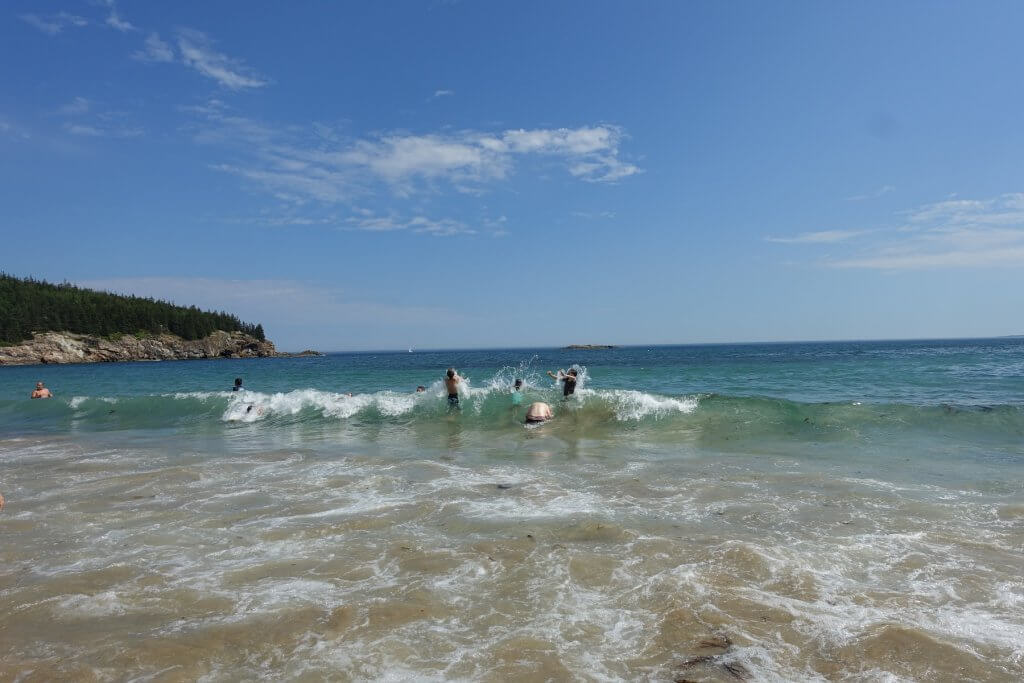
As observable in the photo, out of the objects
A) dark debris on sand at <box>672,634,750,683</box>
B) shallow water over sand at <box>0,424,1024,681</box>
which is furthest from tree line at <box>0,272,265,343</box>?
dark debris on sand at <box>672,634,750,683</box>

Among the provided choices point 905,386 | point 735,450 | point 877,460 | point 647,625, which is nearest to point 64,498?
point 647,625

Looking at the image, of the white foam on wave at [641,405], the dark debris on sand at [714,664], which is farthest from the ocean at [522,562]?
the white foam on wave at [641,405]

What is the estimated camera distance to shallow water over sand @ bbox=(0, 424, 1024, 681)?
12.7 feet

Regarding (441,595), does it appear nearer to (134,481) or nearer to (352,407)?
(134,481)

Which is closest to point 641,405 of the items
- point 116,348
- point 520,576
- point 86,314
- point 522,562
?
point 522,562

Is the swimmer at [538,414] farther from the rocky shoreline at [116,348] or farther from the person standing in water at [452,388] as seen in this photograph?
the rocky shoreline at [116,348]

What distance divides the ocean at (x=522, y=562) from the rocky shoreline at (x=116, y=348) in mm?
108250

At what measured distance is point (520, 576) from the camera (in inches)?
208

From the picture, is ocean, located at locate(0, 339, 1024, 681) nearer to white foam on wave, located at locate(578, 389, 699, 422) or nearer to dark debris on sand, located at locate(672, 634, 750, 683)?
dark debris on sand, located at locate(672, 634, 750, 683)

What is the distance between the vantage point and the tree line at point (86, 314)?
100500mm

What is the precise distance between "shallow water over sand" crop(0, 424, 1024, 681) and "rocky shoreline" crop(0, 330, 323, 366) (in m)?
113

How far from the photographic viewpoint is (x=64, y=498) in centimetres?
856

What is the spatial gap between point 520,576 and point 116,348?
407 feet

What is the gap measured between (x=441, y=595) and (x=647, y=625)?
5.64 ft
